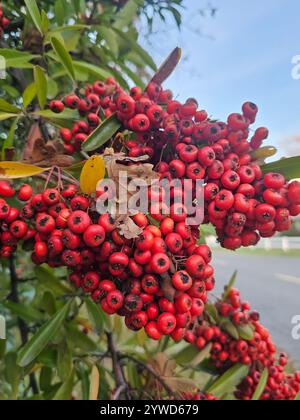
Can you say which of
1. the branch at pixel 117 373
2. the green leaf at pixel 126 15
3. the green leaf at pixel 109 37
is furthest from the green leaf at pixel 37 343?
the green leaf at pixel 126 15

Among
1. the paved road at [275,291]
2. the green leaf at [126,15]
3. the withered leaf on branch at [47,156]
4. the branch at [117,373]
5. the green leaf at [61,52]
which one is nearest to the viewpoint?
the withered leaf on branch at [47,156]

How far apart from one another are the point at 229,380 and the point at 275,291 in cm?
877

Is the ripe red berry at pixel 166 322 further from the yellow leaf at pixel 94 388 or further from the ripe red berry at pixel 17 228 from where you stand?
the yellow leaf at pixel 94 388

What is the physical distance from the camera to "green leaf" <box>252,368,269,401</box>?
173 centimetres

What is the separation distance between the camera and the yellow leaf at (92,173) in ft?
2.92

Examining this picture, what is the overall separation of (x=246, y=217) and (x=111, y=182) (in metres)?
0.32

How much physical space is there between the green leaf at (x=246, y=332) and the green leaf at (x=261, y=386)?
0.58 feet

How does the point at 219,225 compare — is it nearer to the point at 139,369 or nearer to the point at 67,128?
the point at 67,128

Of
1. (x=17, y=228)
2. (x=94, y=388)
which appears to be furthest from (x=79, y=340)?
(x=17, y=228)

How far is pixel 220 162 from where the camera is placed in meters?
0.94

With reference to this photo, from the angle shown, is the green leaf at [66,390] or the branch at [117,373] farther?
the green leaf at [66,390]

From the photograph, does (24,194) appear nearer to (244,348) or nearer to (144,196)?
(144,196)

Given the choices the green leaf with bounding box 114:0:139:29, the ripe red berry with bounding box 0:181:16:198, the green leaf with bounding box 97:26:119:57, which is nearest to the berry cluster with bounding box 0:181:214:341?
the ripe red berry with bounding box 0:181:16:198

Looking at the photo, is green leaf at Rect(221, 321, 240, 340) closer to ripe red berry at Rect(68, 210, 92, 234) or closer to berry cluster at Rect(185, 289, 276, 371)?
berry cluster at Rect(185, 289, 276, 371)
